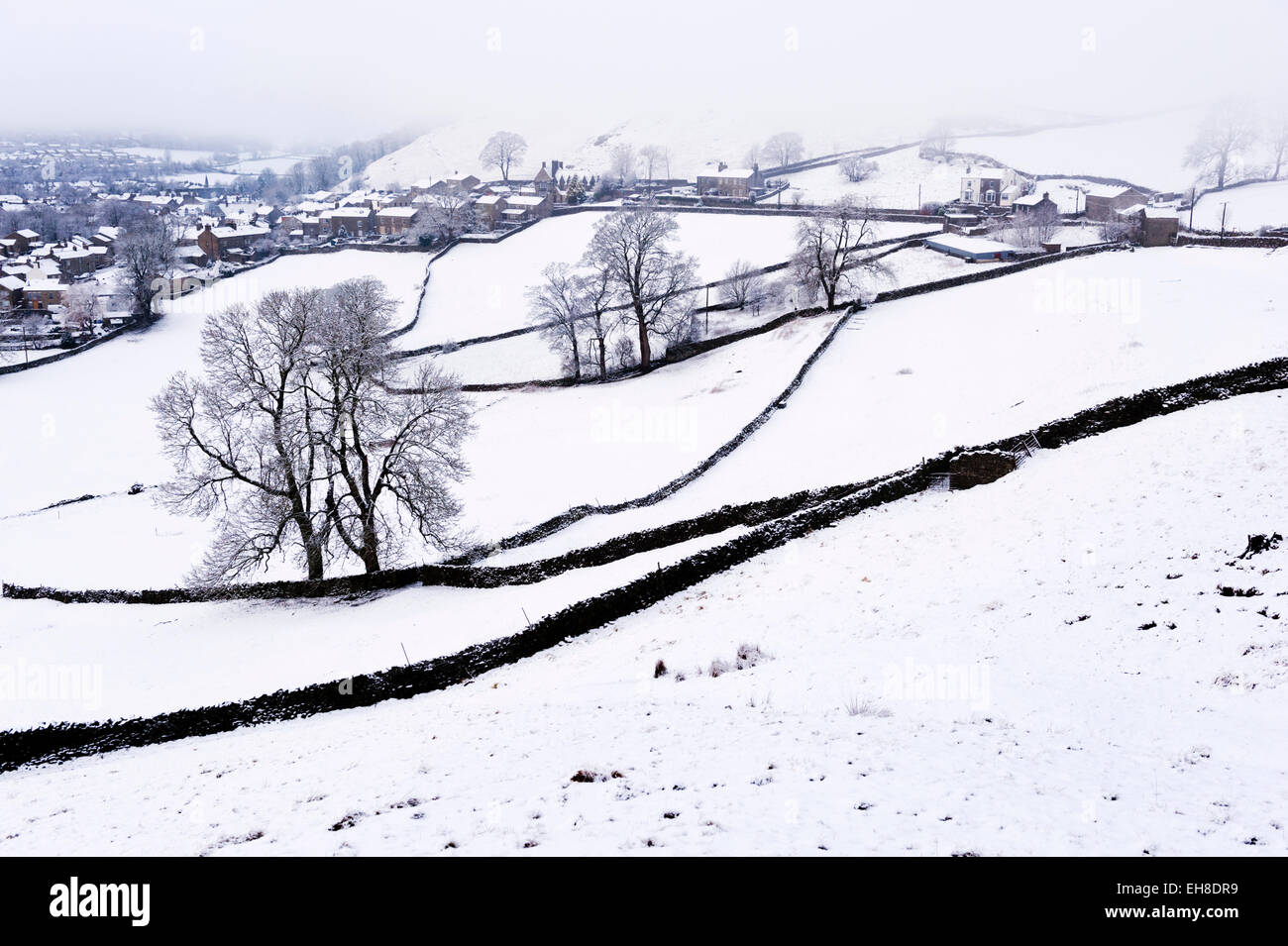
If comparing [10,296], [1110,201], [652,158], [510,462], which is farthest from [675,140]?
[510,462]

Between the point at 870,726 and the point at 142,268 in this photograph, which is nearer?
the point at 870,726

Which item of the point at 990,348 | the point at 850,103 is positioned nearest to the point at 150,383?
the point at 990,348

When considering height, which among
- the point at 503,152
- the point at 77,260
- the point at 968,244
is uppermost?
the point at 503,152

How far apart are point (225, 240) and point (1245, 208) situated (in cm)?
12766

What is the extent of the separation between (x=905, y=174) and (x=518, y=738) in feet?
375

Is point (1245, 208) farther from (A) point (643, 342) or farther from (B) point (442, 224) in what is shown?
(B) point (442, 224)

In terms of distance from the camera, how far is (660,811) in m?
8.52

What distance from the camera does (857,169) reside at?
112 m

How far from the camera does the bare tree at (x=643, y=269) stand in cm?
4938

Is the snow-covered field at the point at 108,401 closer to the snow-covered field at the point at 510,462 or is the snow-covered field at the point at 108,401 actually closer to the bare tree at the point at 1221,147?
the snow-covered field at the point at 510,462

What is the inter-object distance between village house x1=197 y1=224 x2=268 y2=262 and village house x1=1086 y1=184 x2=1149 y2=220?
109093 millimetres

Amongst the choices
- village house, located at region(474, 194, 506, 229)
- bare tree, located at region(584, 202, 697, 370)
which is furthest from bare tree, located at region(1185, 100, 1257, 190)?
village house, located at region(474, 194, 506, 229)

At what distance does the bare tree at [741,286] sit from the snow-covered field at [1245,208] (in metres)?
42.8
